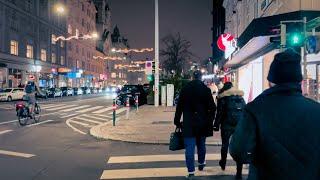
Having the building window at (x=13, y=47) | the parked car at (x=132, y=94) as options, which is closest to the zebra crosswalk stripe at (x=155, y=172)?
the parked car at (x=132, y=94)

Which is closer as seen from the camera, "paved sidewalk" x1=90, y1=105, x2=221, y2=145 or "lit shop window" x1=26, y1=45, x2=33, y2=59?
"paved sidewalk" x1=90, y1=105, x2=221, y2=145

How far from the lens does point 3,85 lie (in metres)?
53.8

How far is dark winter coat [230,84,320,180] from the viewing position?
2867 millimetres

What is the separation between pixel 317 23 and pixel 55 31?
217 ft

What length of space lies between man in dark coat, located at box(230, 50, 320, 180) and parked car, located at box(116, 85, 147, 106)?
104ft

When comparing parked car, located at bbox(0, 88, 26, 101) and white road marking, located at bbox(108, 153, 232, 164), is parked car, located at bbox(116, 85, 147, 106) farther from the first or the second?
white road marking, located at bbox(108, 153, 232, 164)

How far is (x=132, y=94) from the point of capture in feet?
118

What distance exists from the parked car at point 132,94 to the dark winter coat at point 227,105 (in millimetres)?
26346

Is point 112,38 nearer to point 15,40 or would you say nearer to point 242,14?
point 15,40

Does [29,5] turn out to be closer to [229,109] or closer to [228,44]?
[228,44]

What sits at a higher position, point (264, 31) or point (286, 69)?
point (264, 31)

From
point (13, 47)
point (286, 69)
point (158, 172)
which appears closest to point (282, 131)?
point (286, 69)

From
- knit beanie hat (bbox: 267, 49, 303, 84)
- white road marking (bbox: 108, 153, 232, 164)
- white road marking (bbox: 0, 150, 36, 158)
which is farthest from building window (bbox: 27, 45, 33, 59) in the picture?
knit beanie hat (bbox: 267, 49, 303, 84)

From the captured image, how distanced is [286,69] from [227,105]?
17.7 feet
